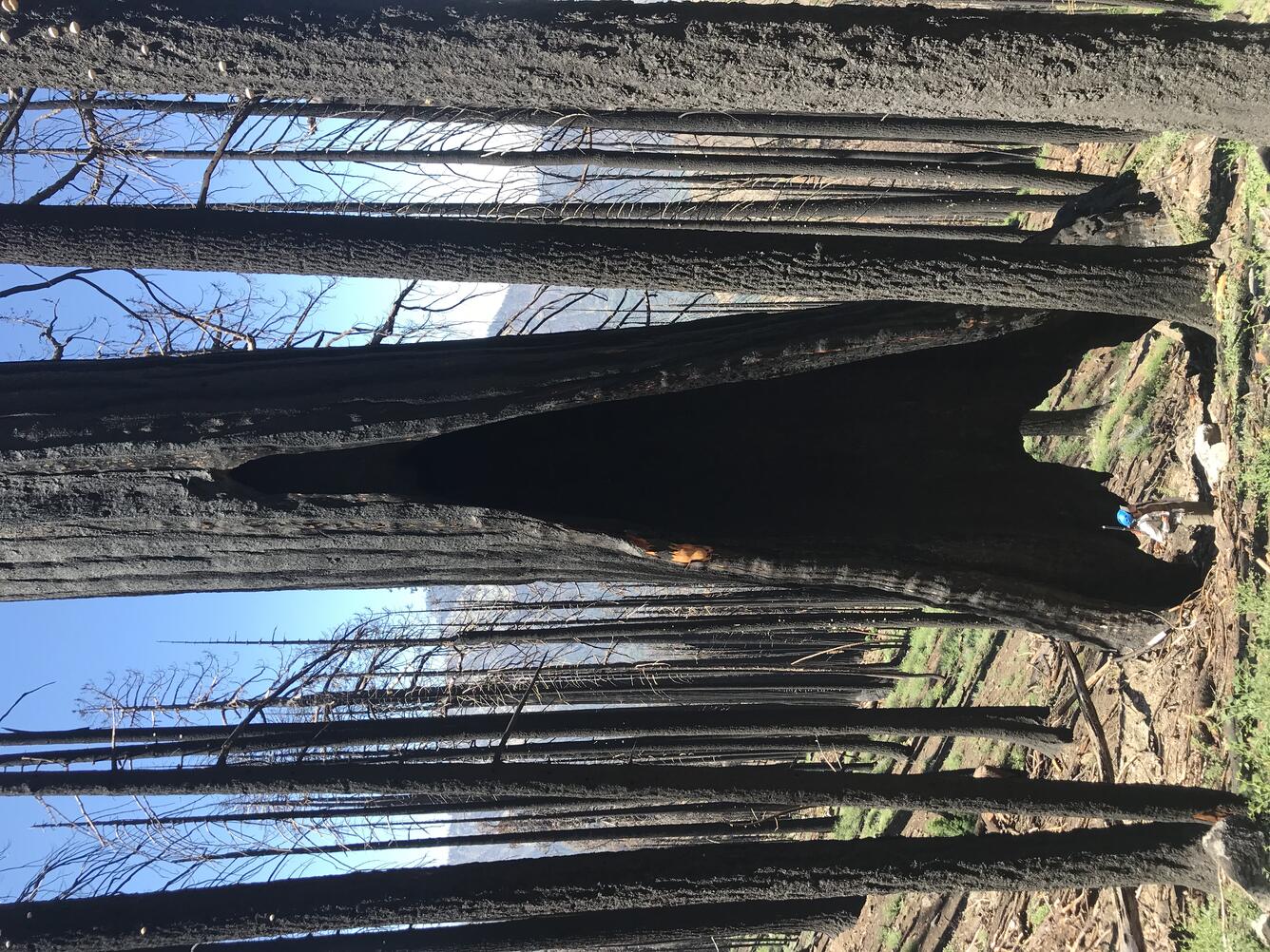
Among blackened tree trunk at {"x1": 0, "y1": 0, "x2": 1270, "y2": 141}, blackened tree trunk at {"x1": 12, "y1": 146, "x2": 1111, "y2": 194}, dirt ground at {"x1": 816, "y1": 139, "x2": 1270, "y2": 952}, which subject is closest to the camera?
blackened tree trunk at {"x1": 0, "y1": 0, "x2": 1270, "y2": 141}

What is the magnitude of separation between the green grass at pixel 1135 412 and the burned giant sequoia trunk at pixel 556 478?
833 mm

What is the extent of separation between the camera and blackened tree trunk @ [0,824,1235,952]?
4.14m

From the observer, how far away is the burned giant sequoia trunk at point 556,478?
3.72m

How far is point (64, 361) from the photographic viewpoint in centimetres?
405

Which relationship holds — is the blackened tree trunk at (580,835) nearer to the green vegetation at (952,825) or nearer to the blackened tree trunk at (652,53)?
the green vegetation at (952,825)

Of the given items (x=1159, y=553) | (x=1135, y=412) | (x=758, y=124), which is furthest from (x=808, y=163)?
(x=1159, y=553)

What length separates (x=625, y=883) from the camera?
440 centimetres

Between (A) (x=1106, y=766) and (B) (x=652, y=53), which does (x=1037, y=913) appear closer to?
(A) (x=1106, y=766)

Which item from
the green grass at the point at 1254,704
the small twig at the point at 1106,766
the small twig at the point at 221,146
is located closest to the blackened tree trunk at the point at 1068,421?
the small twig at the point at 1106,766

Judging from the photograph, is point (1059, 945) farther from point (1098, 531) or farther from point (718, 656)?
point (718, 656)

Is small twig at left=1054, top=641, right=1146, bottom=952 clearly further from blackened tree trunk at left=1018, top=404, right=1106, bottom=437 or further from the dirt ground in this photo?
blackened tree trunk at left=1018, top=404, right=1106, bottom=437

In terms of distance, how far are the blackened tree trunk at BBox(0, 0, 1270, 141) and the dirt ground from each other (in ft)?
4.08

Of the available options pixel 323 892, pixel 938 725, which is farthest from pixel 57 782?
pixel 938 725

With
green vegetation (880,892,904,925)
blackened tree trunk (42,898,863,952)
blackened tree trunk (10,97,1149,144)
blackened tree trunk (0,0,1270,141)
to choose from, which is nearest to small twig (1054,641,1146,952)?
blackened tree trunk (42,898,863,952)
